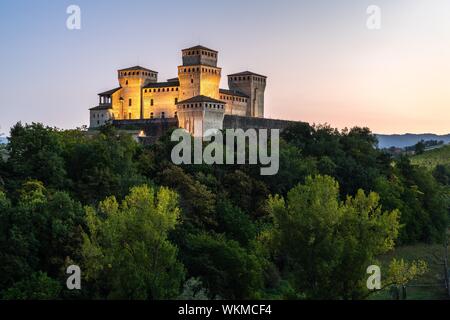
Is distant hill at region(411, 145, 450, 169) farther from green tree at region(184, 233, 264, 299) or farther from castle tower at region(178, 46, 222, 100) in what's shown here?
green tree at region(184, 233, 264, 299)

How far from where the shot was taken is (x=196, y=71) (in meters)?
71.7

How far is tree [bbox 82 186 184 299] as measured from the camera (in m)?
27.1

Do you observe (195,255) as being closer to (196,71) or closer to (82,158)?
(82,158)

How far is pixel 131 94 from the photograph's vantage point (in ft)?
245

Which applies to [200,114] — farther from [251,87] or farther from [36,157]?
[36,157]

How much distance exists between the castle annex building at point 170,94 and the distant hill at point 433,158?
38.6 metres

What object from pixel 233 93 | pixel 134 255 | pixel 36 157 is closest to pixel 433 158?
pixel 233 93

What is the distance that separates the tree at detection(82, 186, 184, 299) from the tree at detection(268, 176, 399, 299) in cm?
474

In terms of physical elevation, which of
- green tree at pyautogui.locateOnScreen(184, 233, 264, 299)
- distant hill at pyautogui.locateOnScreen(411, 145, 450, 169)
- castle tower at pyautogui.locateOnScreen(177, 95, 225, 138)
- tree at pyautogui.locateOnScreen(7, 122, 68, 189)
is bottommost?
green tree at pyautogui.locateOnScreen(184, 233, 264, 299)

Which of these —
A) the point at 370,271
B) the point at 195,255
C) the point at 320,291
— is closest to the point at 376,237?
the point at 370,271

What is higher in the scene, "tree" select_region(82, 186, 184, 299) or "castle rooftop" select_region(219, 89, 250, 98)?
"castle rooftop" select_region(219, 89, 250, 98)
